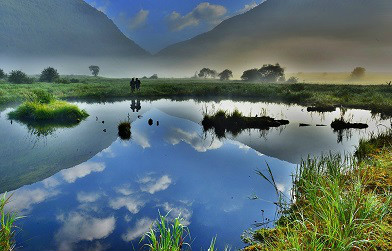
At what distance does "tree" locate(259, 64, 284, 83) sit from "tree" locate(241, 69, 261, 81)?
193 centimetres

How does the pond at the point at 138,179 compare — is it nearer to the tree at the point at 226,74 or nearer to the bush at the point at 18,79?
the bush at the point at 18,79

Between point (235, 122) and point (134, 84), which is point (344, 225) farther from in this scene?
point (134, 84)

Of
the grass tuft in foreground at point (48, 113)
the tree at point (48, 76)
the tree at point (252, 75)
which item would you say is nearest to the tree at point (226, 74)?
the tree at point (252, 75)

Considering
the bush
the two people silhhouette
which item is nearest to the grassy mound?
the two people silhhouette

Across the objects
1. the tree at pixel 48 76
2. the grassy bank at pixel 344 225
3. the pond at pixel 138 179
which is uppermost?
the tree at pixel 48 76

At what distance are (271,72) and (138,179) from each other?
13757 cm

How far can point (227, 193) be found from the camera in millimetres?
11633

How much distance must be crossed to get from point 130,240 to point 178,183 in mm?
4780

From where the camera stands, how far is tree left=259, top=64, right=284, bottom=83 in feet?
462

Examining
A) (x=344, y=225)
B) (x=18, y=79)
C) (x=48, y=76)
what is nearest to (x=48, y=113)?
(x=344, y=225)

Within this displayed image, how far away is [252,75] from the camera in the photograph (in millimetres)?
145875

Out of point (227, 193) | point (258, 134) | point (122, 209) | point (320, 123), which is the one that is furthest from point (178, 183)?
point (320, 123)

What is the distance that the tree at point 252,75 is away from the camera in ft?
473

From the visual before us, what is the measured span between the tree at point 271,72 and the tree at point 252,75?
75.8 inches
